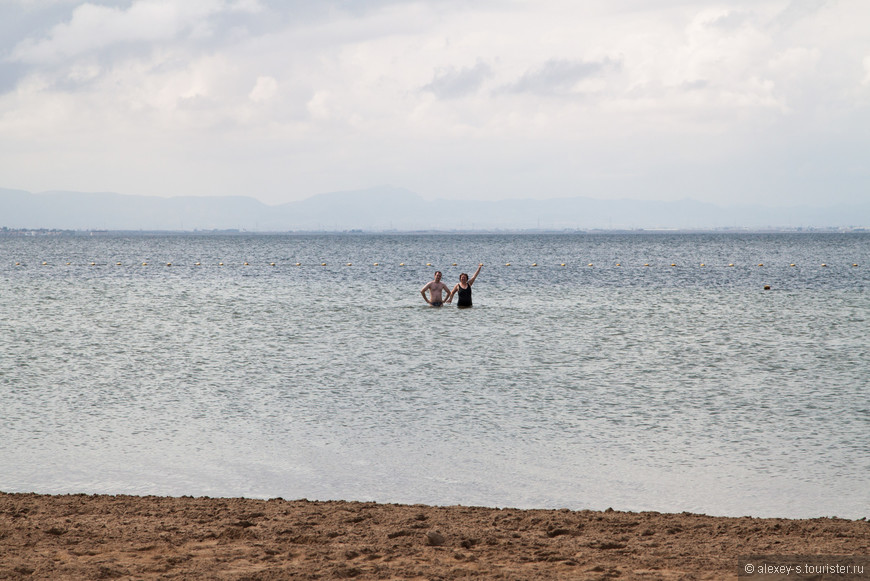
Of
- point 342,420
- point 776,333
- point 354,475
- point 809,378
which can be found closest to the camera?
point 354,475

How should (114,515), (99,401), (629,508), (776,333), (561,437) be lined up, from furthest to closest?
(776,333), (99,401), (561,437), (629,508), (114,515)

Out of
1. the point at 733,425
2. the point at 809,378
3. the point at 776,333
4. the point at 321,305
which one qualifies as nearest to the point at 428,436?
the point at 733,425

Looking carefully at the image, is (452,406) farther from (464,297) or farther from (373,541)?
(464,297)

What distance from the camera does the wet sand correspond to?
243 inches

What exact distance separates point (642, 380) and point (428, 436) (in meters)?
6.09

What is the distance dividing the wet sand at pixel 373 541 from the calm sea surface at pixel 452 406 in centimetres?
92

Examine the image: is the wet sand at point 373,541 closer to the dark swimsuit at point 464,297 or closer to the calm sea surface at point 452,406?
the calm sea surface at point 452,406

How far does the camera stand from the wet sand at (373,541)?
243 inches

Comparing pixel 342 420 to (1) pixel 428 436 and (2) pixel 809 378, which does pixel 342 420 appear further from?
(2) pixel 809 378

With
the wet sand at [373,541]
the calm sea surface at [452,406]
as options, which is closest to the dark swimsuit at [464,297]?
the calm sea surface at [452,406]

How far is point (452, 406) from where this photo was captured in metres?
13.4

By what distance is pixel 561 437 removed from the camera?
11.2m

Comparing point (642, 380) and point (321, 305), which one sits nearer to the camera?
point (642, 380)

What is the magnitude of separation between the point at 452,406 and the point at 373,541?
654 cm
